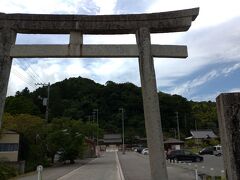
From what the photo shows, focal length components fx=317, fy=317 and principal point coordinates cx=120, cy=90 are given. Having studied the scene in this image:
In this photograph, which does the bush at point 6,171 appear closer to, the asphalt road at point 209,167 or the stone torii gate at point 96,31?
the asphalt road at point 209,167

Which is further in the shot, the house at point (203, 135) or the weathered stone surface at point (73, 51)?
the house at point (203, 135)

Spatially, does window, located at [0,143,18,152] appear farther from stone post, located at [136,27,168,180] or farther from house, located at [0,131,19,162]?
stone post, located at [136,27,168,180]

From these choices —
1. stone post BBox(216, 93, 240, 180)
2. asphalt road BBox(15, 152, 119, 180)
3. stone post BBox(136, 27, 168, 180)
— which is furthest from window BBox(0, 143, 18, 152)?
stone post BBox(216, 93, 240, 180)

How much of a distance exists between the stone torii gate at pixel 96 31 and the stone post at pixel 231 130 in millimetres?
4724

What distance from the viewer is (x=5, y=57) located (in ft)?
37.3

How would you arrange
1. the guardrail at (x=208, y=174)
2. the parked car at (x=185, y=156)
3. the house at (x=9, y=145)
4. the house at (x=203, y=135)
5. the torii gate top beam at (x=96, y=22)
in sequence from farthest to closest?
1. the house at (x=203, y=135)
2. the parked car at (x=185, y=156)
3. the house at (x=9, y=145)
4. the guardrail at (x=208, y=174)
5. the torii gate top beam at (x=96, y=22)

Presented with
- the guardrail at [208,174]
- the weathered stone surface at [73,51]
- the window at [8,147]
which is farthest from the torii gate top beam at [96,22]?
the window at [8,147]

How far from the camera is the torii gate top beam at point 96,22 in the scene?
38.2 ft

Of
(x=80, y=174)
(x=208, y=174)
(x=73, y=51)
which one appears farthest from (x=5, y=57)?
(x=80, y=174)

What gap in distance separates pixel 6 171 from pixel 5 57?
56.2 ft

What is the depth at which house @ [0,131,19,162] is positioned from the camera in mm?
31359

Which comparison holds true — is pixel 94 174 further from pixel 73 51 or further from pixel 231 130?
pixel 231 130

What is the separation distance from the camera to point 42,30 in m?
11.8

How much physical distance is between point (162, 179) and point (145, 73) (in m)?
3.66
